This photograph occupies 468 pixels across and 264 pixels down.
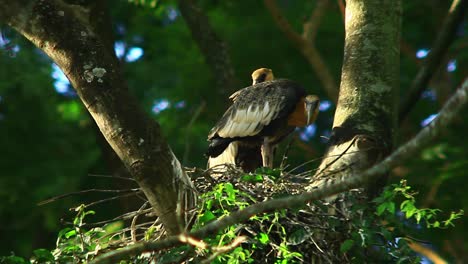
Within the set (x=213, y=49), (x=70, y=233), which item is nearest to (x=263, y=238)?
(x=70, y=233)

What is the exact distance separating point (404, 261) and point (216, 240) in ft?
3.85

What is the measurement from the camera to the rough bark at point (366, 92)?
6.80 metres

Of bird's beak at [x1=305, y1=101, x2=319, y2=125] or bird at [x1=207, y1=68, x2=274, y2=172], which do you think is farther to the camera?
bird at [x1=207, y1=68, x2=274, y2=172]

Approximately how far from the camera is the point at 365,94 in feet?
23.2

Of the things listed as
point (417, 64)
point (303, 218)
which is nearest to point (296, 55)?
point (417, 64)

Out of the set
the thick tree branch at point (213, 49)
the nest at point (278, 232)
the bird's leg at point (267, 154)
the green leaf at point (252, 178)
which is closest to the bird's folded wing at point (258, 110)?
the bird's leg at point (267, 154)

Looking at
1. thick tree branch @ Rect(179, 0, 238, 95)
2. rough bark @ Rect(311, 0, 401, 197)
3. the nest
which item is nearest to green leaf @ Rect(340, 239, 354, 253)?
the nest

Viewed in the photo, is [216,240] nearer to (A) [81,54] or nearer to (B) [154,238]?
(B) [154,238]

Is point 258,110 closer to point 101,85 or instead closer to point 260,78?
point 260,78

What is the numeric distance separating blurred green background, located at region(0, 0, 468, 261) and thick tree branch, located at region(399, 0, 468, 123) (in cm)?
297

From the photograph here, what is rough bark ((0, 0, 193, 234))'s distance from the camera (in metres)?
5.27

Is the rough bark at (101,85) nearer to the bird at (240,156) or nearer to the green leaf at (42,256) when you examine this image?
the green leaf at (42,256)

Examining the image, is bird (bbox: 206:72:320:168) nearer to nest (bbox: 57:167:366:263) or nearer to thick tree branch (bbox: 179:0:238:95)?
thick tree branch (bbox: 179:0:238:95)

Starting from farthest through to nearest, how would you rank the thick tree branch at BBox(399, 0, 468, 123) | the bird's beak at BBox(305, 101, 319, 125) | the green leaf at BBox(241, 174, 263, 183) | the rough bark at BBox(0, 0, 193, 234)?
the bird's beak at BBox(305, 101, 319, 125) < the thick tree branch at BBox(399, 0, 468, 123) < the green leaf at BBox(241, 174, 263, 183) < the rough bark at BBox(0, 0, 193, 234)
